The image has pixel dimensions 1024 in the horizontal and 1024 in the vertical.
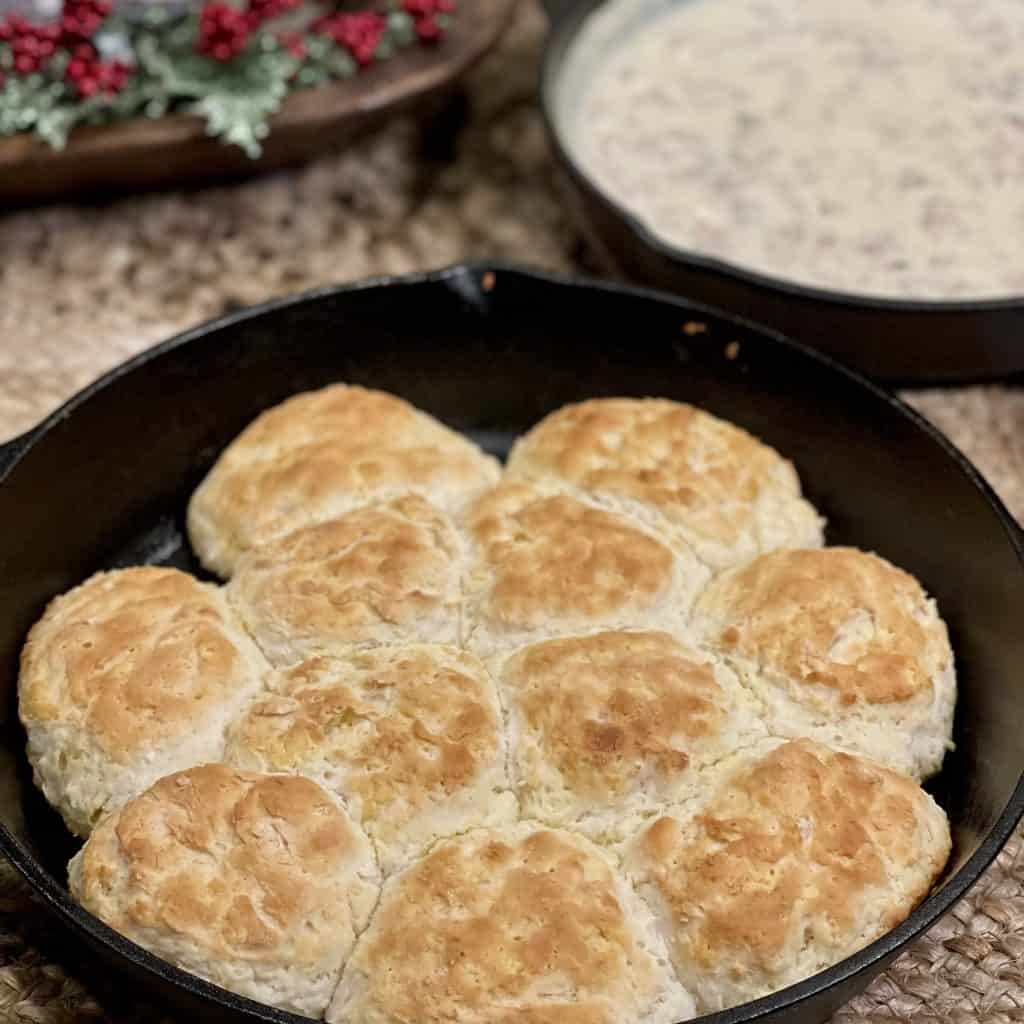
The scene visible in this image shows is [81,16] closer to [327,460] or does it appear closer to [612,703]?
[327,460]

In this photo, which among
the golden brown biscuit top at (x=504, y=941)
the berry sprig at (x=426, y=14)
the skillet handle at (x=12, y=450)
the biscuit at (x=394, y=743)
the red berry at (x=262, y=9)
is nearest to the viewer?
the golden brown biscuit top at (x=504, y=941)

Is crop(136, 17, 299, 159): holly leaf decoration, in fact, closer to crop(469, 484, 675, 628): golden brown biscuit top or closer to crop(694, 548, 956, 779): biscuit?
crop(469, 484, 675, 628): golden brown biscuit top

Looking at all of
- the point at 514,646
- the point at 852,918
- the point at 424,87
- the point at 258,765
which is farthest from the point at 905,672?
the point at 424,87

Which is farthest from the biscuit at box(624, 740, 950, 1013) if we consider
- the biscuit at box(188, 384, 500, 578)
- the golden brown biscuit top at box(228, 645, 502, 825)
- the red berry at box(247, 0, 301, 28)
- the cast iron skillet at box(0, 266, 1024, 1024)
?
the red berry at box(247, 0, 301, 28)

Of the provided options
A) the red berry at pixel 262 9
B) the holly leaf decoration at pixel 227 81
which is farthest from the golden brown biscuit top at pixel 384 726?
the red berry at pixel 262 9

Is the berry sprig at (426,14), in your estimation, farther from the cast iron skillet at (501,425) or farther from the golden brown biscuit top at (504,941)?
the golden brown biscuit top at (504,941)
